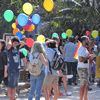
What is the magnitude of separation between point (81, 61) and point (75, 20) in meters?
10.8

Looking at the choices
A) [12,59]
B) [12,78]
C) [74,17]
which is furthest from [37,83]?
[74,17]

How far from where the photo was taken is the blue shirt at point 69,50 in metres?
9.39

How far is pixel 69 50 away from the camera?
9.43 metres

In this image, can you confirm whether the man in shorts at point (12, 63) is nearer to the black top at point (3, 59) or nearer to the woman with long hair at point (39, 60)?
the black top at point (3, 59)

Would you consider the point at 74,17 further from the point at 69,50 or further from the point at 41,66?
the point at 41,66

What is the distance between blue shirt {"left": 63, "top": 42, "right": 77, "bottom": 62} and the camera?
Result: 9.39m

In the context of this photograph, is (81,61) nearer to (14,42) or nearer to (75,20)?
(14,42)

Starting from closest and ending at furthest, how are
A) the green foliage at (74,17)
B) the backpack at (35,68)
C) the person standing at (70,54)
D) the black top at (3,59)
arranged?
1. the backpack at (35,68)
2. the black top at (3,59)
3. the person standing at (70,54)
4. the green foliage at (74,17)

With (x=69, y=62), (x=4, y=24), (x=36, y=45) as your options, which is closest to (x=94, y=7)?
(x=69, y=62)

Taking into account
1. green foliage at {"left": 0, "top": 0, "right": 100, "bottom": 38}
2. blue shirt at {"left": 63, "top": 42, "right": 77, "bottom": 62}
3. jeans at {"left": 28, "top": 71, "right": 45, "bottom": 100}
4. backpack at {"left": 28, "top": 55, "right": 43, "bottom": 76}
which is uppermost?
green foliage at {"left": 0, "top": 0, "right": 100, "bottom": 38}

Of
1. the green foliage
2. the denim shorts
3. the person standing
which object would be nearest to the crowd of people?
Answer: the denim shorts

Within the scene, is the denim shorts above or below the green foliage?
below

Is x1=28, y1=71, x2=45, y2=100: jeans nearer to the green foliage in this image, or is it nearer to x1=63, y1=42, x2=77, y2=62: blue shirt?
x1=63, y1=42, x2=77, y2=62: blue shirt

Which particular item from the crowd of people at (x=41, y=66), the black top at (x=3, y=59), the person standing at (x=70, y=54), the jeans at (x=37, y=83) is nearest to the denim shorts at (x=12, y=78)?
the crowd of people at (x=41, y=66)
